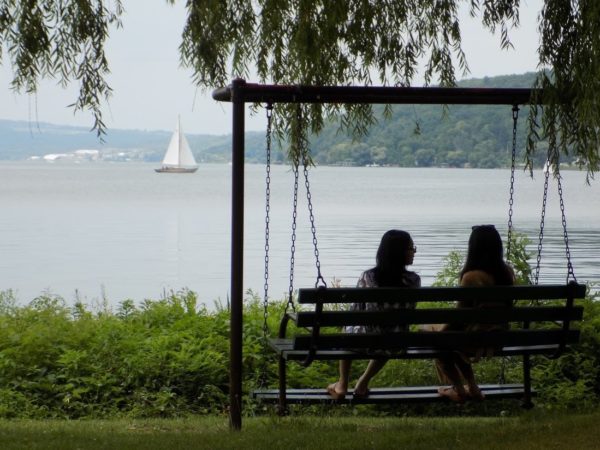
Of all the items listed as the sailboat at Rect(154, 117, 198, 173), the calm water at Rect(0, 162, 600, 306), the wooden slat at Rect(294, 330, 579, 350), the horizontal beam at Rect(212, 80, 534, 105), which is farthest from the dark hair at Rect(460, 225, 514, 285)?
the sailboat at Rect(154, 117, 198, 173)

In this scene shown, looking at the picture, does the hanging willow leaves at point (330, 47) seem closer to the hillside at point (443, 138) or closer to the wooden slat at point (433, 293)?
the wooden slat at point (433, 293)

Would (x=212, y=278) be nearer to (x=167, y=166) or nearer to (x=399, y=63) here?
(x=399, y=63)

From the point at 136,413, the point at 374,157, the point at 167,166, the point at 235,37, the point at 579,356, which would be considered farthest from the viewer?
the point at 167,166

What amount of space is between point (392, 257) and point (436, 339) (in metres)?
0.68

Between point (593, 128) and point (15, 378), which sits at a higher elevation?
point (593, 128)

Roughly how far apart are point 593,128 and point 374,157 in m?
27.6

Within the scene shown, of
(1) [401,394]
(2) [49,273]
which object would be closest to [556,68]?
(1) [401,394]

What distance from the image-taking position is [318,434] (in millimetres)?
6598

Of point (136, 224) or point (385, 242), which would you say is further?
point (136, 224)

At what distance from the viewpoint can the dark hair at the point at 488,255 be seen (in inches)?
277

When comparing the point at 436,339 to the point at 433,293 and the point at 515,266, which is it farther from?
the point at 515,266

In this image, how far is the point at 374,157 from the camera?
34312 mm

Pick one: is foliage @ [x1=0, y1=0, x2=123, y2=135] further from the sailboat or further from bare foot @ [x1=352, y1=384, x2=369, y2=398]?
the sailboat

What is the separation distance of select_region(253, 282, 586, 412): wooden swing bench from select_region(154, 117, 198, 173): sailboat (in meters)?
75.6
